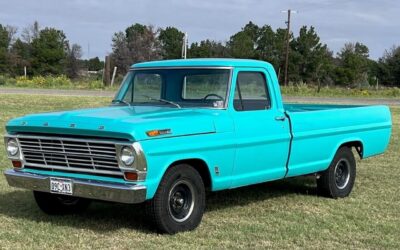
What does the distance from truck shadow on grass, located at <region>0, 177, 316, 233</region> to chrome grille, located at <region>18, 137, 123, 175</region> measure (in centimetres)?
70

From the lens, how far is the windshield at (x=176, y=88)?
689 centimetres

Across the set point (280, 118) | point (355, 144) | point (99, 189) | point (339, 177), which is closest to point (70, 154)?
point (99, 189)

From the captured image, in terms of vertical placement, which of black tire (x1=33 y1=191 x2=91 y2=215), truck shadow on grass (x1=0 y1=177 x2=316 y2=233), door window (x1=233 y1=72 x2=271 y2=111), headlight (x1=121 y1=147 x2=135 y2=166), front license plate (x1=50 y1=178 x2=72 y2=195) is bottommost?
truck shadow on grass (x1=0 y1=177 x2=316 y2=233)

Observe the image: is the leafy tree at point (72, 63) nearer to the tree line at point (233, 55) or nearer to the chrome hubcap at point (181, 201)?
the tree line at point (233, 55)

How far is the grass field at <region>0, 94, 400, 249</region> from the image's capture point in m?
5.89

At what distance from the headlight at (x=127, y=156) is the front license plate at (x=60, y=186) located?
690 millimetres

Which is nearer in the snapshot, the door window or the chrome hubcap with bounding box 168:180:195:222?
the chrome hubcap with bounding box 168:180:195:222

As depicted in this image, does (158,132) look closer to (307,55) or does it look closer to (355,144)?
(355,144)

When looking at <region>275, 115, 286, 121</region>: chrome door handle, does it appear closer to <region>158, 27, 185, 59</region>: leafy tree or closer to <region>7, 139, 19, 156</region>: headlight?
<region>7, 139, 19, 156</region>: headlight

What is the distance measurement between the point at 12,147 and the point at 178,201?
74.4 inches

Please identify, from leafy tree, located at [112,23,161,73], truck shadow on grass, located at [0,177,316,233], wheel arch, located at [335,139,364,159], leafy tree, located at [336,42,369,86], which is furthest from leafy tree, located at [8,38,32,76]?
wheel arch, located at [335,139,364,159]

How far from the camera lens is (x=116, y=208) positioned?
7.39 metres

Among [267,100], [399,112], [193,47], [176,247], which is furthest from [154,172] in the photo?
[193,47]

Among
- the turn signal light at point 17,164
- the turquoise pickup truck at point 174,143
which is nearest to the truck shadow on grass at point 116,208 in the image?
the turquoise pickup truck at point 174,143
